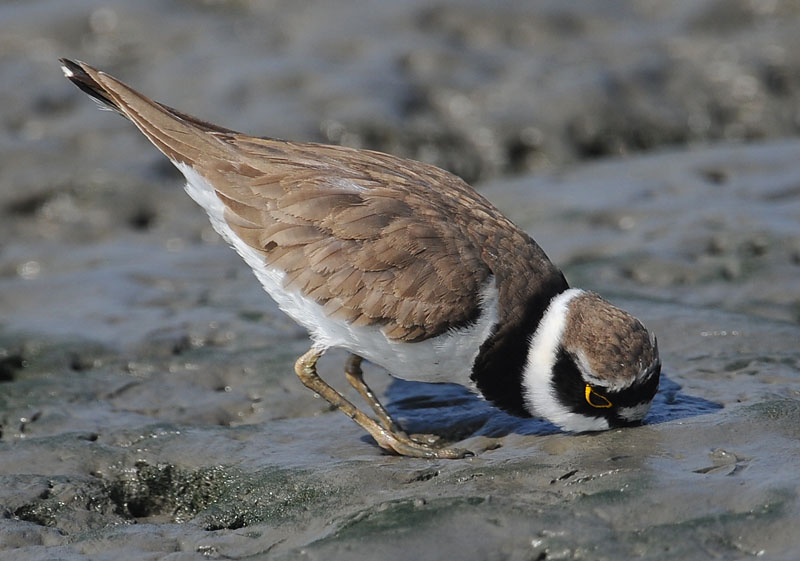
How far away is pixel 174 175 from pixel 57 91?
6.98 feet

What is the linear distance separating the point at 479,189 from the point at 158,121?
180 inches

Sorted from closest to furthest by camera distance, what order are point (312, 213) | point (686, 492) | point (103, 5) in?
point (686, 492) → point (312, 213) → point (103, 5)

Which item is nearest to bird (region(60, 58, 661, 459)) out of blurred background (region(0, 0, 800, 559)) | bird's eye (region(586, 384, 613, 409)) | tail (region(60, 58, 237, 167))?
bird's eye (region(586, 384, 613, 409))

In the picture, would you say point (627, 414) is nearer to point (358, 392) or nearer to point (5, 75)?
point (358, 392)

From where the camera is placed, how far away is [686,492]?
477 cm

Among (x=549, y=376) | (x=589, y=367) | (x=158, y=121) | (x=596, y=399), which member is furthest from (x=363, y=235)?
(x=158, y=121)

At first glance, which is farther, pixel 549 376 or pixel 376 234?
pixel 376 234

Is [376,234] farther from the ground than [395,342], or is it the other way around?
[376,234]

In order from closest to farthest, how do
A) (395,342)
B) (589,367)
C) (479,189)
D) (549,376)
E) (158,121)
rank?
(589,367), (549,376), (395,342), (158,121), (479,189)

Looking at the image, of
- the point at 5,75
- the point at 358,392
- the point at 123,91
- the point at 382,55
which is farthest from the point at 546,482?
the point at 5,75

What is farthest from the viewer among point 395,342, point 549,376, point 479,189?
point 479,189

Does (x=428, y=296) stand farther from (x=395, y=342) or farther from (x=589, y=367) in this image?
(x=589, y=367)

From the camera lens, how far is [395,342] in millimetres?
5832

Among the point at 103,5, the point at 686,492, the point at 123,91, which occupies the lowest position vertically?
the point at 686,492
